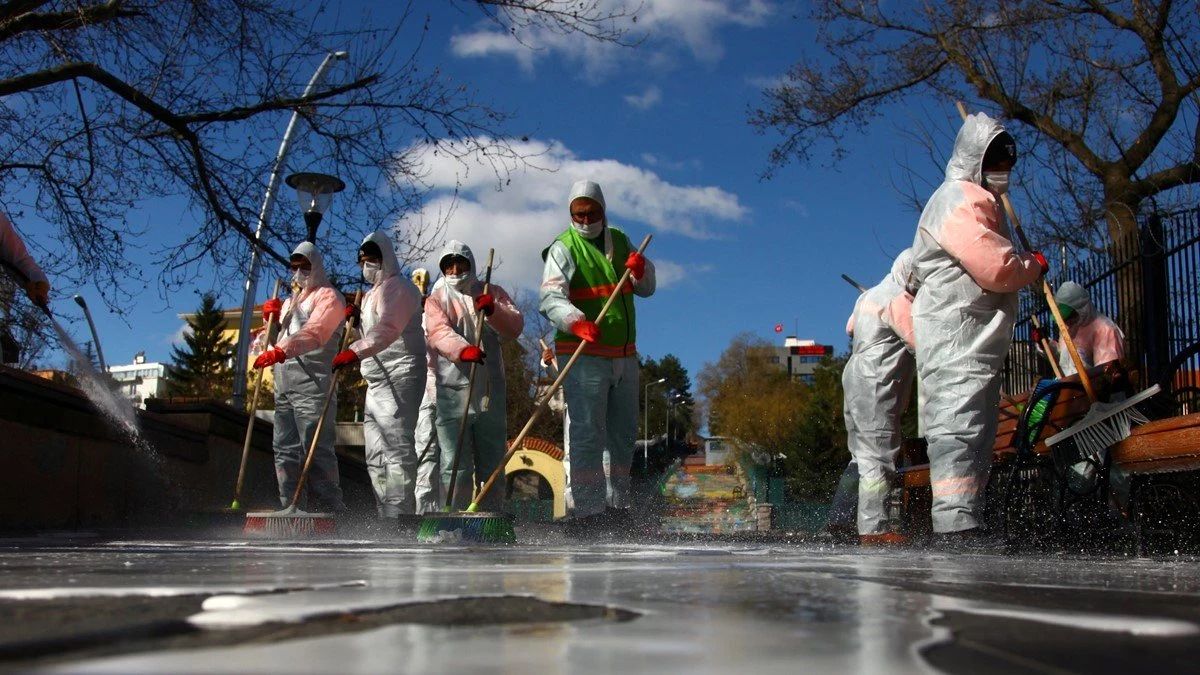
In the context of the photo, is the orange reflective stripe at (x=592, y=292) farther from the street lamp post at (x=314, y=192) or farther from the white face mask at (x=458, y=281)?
the street lamp post at (x=314, y=192)

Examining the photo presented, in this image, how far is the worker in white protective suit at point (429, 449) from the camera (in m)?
8.41

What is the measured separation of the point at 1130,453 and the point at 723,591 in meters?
3.70

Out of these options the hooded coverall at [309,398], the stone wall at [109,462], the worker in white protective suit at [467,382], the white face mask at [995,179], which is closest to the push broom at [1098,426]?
the white face mask at [995,179]

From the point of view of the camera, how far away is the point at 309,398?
9.59 m

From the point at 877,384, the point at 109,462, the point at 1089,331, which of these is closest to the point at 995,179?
the point at 877,384

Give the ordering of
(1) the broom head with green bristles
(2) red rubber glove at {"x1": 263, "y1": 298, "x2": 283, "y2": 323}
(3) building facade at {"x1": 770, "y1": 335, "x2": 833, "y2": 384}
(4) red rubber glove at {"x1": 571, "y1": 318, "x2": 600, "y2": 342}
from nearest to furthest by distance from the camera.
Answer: (1) the broom head with green bristles
(4) red rubber glove at {"x1": 571, "y1": 318, "x2": 600, "y2": 342}
(2) red rubber glove at {"x1": 263, "y1": 298, "x2": 283, "y2": 323}
(3) building facade at {"x1": 770, "y1": 335, "x2": 833, "y2": 384}

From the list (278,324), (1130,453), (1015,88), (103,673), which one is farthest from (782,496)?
(103,673)

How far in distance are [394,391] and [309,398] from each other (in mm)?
1229

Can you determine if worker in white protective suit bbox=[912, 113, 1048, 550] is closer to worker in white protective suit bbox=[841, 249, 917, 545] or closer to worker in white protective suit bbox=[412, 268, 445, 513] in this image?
worker in white protective suit bbox=[841, 249, 917, 545]

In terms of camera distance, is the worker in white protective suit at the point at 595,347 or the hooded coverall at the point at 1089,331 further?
the hooded coverall at the point at 1089,331

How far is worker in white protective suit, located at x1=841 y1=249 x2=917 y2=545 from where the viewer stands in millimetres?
6750

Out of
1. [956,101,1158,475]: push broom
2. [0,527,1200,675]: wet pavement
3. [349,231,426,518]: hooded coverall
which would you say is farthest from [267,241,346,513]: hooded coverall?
[0,527,1200,675]: wet pavement

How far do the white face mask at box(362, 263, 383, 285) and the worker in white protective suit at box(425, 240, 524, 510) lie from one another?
33.6 inches

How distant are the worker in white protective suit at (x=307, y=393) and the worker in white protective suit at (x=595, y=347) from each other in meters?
3.02
